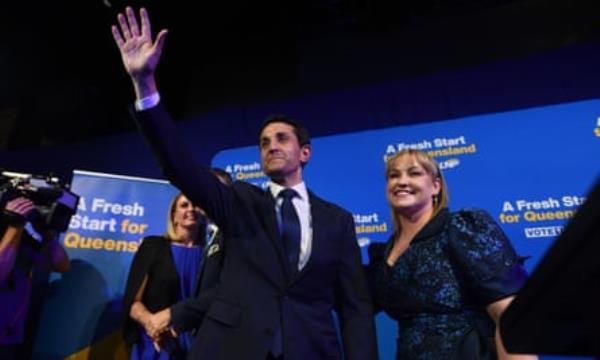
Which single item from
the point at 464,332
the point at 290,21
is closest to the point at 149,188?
the point at 290,21

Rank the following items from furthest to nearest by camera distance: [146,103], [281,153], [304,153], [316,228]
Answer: [304,153] < [281,153] < [316,228] < [146,103]

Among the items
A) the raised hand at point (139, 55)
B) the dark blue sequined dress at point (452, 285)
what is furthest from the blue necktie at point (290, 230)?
the raised hand at point (139, 55)

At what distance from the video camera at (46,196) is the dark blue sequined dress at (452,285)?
6.36 ft

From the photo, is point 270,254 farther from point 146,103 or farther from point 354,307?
point 146,103

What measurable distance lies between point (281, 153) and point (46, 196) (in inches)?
62.2

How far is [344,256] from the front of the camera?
73.1 inches

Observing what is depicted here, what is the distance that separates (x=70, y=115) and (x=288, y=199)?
472 centimetres

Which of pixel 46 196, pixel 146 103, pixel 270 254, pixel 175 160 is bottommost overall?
pixel 270 254

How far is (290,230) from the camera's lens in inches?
68.4

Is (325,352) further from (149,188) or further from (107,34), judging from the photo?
(107,34)

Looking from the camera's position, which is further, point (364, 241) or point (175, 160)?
point (364, 241)

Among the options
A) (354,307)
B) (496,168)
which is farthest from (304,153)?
(496,168)

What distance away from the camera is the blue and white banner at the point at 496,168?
8.89 ft

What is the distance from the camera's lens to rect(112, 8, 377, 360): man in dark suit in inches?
58.1
